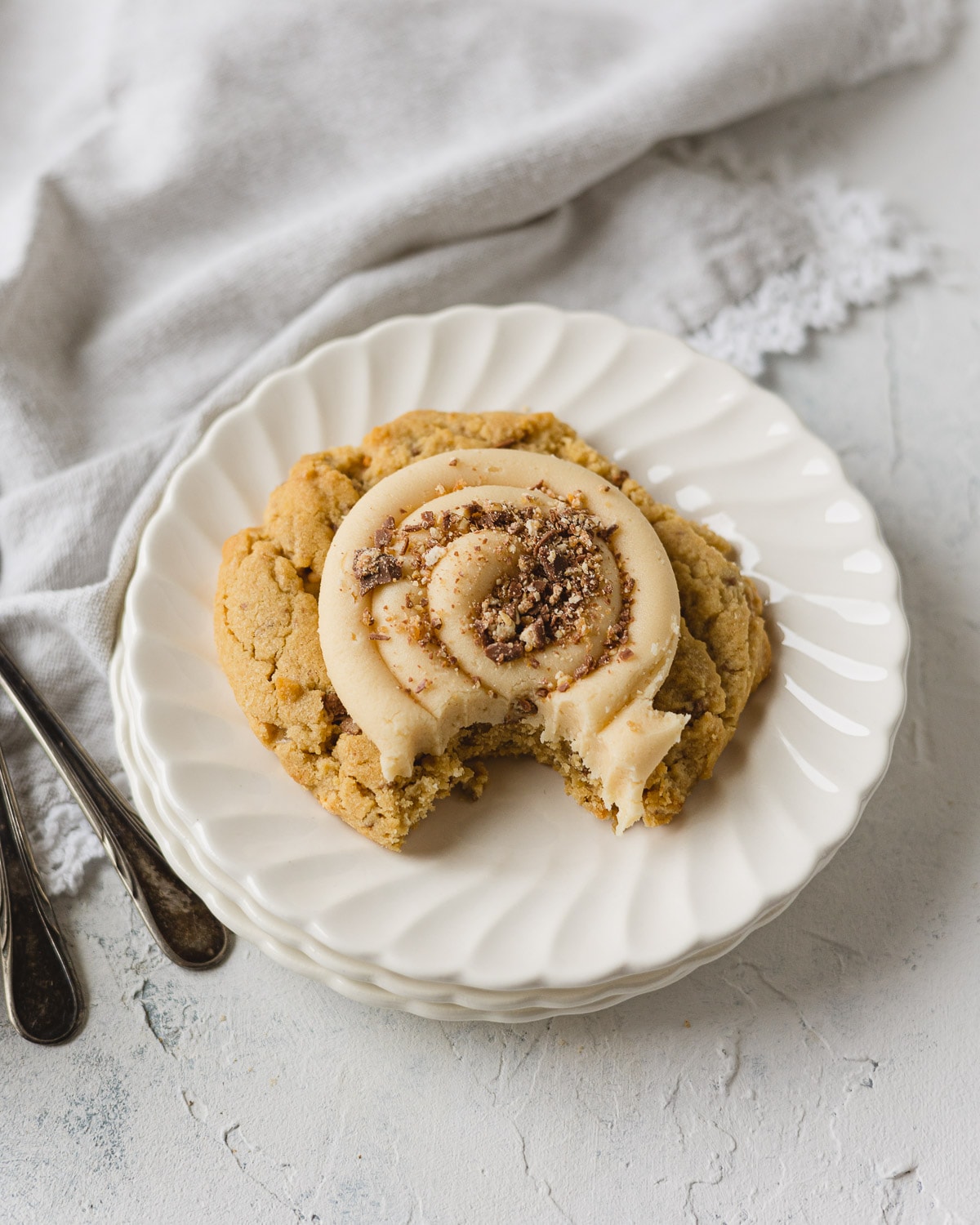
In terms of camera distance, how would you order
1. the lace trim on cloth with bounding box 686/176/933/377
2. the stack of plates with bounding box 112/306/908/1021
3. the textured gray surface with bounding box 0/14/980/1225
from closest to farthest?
the stack of plates with bounding box 112/306/908/1021, the textured gray surface with bounding box 0/14/980/1225, the lace trim on cloth with bounding box 686/176/933/377

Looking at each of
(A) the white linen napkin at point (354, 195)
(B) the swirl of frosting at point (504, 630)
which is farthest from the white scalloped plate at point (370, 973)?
(A) the white linen napkin at point (354, 195)

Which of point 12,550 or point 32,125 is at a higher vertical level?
point 32,125

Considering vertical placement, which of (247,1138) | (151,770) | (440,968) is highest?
(151,770)

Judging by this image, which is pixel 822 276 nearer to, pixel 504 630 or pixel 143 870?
pixel 504 630

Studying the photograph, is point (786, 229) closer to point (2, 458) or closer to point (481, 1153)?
point (2, 458)

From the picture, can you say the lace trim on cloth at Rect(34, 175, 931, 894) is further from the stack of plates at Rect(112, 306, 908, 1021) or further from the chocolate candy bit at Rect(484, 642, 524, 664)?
the chocolate candy bit at Rect(484, 642, 524, 664)

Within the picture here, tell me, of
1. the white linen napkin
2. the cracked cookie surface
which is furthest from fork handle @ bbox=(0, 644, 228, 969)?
the white linen napkin

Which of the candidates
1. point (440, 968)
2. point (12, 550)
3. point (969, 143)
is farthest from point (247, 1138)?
point (969, 143)
